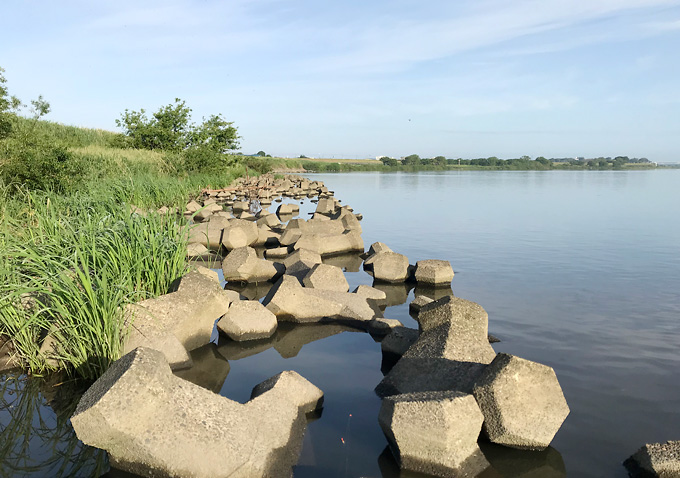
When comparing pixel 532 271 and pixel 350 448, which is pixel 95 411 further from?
pixel 532 271

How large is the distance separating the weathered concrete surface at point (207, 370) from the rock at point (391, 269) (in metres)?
4.44

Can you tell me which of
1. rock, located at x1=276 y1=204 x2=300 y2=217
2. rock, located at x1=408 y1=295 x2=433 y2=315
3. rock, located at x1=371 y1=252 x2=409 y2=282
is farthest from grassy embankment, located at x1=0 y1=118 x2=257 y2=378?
rock, located at x1=276 y1=204 x2=300 y2=217

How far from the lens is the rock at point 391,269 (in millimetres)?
10156

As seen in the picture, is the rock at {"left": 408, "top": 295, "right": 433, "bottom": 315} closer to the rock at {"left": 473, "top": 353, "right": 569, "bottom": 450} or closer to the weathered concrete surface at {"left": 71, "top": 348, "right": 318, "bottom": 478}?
the rock at {"left": 473, "top": 353, "right": 569, "bottom": 450}

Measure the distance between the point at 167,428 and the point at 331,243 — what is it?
363 inches

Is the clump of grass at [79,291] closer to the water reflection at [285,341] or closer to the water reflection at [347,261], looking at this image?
the water reflection at [285,341]

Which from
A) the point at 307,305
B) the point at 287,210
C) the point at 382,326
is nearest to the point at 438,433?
the point at 382,326

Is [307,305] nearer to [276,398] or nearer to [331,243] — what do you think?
[276,398]

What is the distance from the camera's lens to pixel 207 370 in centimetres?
590

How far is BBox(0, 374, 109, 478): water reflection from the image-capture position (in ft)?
13.1

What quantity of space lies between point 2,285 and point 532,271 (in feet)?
32.7

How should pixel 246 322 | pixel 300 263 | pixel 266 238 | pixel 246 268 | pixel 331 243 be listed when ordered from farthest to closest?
pixel 266 238 → pixel 331 243 → pixel 246 268 → pixel 300 263 → pixel 246 322

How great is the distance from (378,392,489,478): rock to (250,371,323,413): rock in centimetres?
104

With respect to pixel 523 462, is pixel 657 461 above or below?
above
